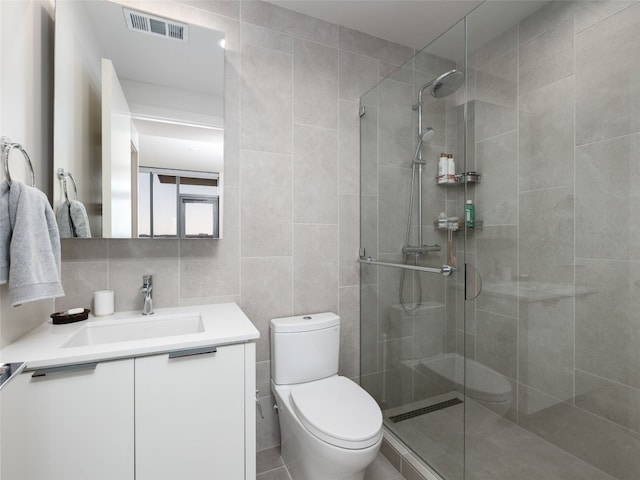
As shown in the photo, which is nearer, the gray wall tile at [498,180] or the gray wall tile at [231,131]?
the gray wall tile at [498,180]

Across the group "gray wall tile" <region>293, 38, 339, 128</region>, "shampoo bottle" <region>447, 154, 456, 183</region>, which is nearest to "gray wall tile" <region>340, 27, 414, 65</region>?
"gray wall tile" <region>293, 38, 339, 128</region>

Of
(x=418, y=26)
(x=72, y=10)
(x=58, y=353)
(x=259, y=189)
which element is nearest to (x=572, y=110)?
(x=418, y=26)

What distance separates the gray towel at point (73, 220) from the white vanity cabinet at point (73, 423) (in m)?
0.61

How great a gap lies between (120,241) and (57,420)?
0.78m

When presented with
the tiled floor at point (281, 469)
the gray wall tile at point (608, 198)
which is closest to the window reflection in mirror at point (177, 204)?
the tiled floor at point (281, 469)

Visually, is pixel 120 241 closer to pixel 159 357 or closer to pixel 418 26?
pixel 159 357

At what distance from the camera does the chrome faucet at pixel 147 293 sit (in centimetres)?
147

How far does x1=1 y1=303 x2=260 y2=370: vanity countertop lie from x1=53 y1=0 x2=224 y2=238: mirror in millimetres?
374

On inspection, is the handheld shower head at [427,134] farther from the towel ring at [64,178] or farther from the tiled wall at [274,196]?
the towel ring at [64,178]

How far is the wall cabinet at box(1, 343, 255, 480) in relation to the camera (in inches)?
37.8

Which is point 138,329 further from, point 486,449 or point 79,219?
point 486,449

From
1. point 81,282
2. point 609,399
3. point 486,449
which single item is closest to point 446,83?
point 609,399

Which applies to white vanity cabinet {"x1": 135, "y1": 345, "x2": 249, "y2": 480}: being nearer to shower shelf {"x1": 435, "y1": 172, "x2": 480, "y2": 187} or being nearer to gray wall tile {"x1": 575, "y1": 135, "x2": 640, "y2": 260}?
shower shelf {"x1": 435, "y1": 172, "x2": 480, "y2": 187}

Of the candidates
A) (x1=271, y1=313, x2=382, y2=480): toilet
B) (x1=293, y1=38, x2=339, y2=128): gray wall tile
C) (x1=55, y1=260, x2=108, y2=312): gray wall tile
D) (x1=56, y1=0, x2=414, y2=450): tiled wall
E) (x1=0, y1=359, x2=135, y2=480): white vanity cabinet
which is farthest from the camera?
(x1=293, y1=38, x2=339, y2=128): gray wall tile
